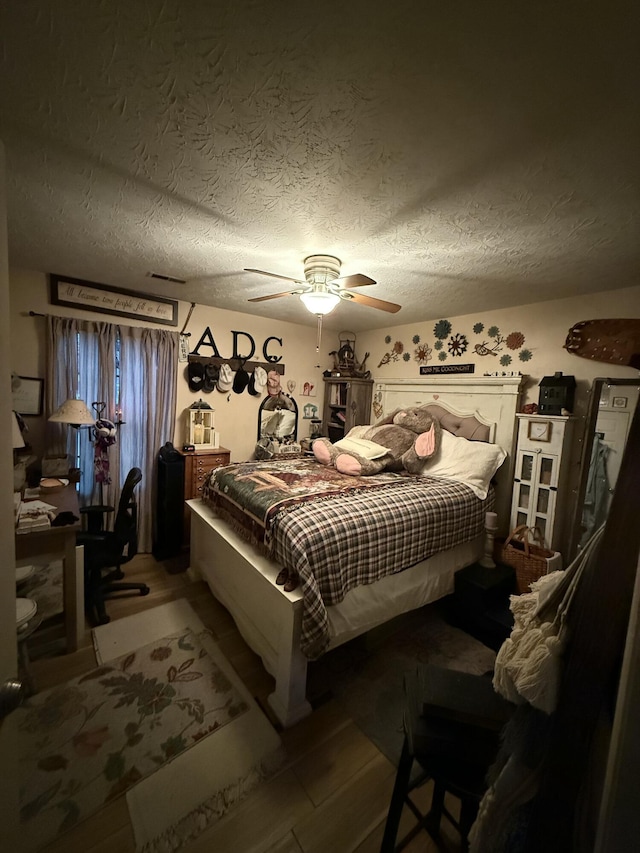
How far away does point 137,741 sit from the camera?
150cm

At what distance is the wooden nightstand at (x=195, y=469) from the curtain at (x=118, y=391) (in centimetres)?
34

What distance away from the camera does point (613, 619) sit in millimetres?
591

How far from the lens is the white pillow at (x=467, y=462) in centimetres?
274

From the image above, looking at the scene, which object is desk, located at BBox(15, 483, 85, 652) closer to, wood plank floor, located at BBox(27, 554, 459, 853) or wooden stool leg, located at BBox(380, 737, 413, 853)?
wood plank floor, located at BBox(27, 554, 459, 853)

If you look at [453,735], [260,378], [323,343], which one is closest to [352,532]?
[453,735]

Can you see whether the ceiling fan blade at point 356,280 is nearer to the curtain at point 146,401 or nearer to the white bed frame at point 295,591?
the white bed frame at point 295,591

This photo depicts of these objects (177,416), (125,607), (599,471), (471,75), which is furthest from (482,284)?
(125,607)

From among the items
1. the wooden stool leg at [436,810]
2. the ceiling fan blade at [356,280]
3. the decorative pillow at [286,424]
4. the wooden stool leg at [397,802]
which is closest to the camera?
the wooden stool leg at [397,802]

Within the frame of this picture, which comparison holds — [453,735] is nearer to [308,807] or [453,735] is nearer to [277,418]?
[308,807]

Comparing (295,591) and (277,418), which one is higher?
(277,418)

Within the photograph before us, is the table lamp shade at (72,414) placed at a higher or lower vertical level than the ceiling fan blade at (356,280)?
lower

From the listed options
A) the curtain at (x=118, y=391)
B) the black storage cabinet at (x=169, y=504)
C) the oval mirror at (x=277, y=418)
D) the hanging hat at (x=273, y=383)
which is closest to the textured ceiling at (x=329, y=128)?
the curtain at (x=118, y=391)

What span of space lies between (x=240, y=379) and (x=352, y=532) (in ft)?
8.30

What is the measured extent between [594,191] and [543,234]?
37cm
